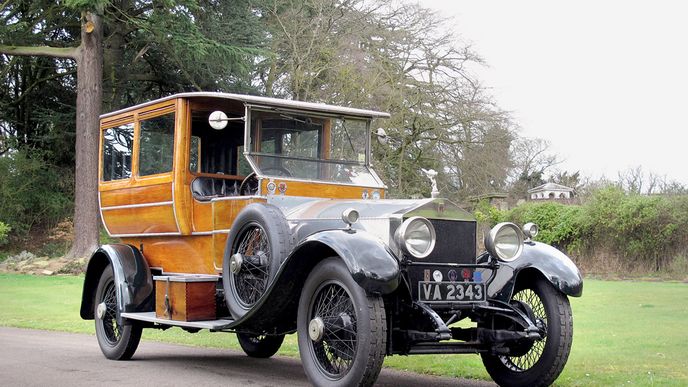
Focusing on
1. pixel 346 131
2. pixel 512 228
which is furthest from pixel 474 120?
pixel 512 228

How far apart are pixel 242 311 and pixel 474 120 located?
70.5ft

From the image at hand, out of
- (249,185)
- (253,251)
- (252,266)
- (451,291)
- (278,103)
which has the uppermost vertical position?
(278,103)

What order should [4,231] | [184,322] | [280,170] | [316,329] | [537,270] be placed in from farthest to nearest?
1. [4,231]
2. [280,170]
3. [184,322]
4. [537,270]
5. [316,329]

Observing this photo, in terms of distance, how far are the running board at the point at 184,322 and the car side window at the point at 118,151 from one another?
167 cm

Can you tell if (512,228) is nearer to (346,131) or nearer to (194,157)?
(346,131)

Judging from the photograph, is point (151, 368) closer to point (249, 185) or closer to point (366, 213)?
point (249, 185)

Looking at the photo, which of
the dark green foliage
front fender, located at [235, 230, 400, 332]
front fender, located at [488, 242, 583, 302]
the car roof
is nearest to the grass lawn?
front fender, located at [488, 242, 583, 302]

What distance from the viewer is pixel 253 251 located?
25.1 feet

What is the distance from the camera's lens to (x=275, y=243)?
725cm

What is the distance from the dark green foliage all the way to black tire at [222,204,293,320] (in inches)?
948

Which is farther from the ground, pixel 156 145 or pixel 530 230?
pixel 156 145

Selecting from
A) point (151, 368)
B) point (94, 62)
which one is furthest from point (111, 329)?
point (94, 62)

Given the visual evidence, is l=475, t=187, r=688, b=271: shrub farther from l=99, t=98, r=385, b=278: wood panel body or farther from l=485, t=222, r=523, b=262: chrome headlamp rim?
l=485, t=222, r=523, b=262: chrome headlamp rim

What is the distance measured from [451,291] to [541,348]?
1.04 meters
